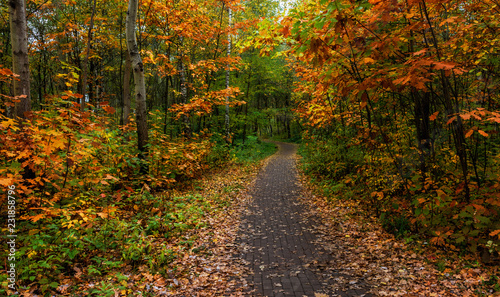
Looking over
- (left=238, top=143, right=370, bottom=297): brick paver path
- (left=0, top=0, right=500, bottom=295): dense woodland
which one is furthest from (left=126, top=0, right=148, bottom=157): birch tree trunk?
(left=238, top=143, right=370, bottom=297): brick paver path

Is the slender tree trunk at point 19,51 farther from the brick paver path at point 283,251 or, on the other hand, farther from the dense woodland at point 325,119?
the brick paver path at point 283,251

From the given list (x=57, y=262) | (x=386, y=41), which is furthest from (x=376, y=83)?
(x=57, y=262)

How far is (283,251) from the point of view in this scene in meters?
5.33

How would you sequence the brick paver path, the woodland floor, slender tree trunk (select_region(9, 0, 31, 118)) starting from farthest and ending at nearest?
1. slender tree trunk (select_region(9, 0, 31, 118))
2. the brick paver path
3. the woodland floor

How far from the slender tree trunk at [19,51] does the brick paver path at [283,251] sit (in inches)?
208

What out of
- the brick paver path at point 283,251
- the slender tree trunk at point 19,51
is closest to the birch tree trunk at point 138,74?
the slender tree trunk at point 19,51

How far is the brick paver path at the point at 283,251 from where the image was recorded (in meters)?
4.05

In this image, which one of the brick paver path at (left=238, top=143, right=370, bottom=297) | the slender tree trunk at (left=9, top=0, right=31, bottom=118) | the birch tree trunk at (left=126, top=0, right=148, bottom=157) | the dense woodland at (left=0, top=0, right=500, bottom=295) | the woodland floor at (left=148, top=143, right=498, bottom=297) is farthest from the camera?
the birch tree trunk at (left=126, top=0, right=148, bottom=157)

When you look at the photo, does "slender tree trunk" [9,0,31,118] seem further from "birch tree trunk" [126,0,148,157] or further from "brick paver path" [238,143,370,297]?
"brick paver path" [238,143,370,297]

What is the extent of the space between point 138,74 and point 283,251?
21.2 feet

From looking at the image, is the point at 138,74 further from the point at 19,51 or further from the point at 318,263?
the point at 318,263

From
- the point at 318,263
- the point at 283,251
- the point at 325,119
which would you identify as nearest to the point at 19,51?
the point at 283,251

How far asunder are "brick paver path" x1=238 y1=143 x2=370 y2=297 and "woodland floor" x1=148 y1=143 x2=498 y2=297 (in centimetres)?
2

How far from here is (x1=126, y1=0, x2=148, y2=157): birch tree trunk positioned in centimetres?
717
